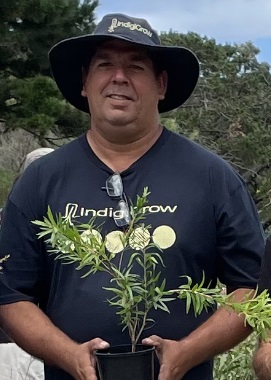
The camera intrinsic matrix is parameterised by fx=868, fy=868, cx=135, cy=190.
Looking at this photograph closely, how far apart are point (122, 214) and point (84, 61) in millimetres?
642

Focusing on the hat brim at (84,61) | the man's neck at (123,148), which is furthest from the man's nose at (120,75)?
the man's neck at (123,148)

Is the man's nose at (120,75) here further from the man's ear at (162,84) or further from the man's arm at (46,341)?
the man's arm at (46,341)

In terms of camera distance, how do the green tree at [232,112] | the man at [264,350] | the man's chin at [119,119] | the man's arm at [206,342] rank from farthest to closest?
the green tree at [232,112]
the man's chin at [119,119]
the man's arm at [206,342]
the man at [264,350]

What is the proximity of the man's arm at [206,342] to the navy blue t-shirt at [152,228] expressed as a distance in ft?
0.24

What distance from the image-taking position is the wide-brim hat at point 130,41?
298 cm

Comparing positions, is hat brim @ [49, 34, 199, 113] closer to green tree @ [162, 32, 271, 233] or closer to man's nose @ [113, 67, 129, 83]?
man's nose @ [113, 67, 129, 83]

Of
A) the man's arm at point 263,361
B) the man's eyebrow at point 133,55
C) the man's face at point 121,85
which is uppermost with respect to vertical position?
the man's eyebrow at point 133,55

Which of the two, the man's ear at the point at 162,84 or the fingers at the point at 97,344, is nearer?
the fingers at the point at 97,344

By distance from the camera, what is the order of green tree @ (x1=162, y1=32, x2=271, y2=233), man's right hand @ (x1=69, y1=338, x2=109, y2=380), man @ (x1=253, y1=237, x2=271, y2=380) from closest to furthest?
man @ (x1=253, y1=237, x2=271, y2=380) < man's right hand @ (x1=69, y1=338, x2=109, y2=380) < green tree @ (x1=162, y1=32, x2=271, y2=233)

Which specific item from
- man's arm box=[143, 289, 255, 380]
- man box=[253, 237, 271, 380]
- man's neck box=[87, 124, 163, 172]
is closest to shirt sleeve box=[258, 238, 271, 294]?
man box=[253, 237, 271, 380]

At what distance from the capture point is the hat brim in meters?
3.03

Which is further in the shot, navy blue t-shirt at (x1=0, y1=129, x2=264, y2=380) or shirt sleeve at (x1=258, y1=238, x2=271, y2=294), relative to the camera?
navy blue t-shirt at (x1=0, y1=129, x2=264, y2=380)

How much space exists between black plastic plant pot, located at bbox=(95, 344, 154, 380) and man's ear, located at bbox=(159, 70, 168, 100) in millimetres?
1011

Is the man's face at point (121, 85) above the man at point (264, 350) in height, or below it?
above
